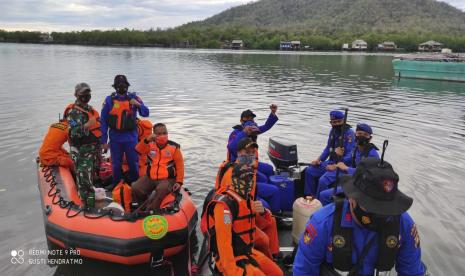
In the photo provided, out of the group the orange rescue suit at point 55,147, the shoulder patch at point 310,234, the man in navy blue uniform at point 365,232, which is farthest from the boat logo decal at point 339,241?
the orange rescue suit at point 55,147

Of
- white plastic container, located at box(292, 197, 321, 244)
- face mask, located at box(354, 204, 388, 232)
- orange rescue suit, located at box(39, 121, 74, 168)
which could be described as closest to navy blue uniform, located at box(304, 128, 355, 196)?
white plastic container, located at box(292, 197, 321, 244)

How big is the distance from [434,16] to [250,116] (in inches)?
7485

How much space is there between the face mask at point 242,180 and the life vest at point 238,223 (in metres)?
0.05

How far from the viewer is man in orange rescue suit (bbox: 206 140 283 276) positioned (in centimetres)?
331

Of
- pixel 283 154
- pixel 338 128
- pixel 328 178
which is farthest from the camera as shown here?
pixel 283 154

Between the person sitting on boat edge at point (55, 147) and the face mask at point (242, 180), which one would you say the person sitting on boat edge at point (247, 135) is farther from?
the person sitting on boat edge at point (55, 147)

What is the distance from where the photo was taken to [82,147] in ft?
17.6

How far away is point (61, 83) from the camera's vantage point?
2295 centimetres

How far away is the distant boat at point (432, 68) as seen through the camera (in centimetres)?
2630

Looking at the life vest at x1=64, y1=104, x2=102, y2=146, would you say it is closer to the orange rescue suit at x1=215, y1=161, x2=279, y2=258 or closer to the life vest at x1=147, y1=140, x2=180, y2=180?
the life vest at x1=147, y1=140, x2=180, y2=180

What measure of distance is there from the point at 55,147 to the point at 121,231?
2347mm

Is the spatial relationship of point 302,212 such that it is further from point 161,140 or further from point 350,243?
point 350,243

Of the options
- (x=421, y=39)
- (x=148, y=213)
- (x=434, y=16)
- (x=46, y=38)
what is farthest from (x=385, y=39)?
(x=148, y=213)

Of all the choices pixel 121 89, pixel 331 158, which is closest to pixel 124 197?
pixel 121 89
